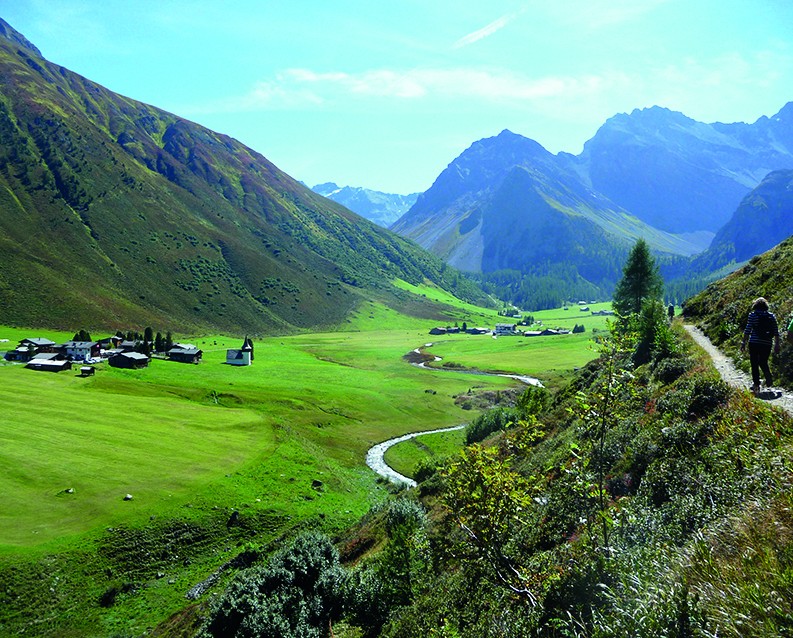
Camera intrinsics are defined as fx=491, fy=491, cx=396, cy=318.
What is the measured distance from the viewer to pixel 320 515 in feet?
190

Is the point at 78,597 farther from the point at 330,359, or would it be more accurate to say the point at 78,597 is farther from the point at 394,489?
the point at 330,359

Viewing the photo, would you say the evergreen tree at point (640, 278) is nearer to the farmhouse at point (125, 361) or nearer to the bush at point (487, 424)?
the bush at point (487, 424)

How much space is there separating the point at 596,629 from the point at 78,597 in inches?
1884

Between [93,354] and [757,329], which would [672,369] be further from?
[93,354]

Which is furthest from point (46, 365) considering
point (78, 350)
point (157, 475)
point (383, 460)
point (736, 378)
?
point (736, 378)

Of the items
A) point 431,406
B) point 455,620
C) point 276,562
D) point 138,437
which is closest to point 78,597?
point 276,562

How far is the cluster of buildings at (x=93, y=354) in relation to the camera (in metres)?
110

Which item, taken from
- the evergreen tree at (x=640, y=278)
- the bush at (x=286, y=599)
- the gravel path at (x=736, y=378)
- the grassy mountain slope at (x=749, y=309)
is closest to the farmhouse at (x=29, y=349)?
the bush at (x=286, y=599)

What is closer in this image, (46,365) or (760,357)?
(760,357)

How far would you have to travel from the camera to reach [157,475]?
58.0 meters

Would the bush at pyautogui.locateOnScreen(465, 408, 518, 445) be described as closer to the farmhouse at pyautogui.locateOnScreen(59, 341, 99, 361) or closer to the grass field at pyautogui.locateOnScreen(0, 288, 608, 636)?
the grass field at pyautogui.locateOnScreen(0, 288, 608, 636)

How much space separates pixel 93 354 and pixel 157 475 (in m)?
87.8

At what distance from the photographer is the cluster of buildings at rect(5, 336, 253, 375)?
11000 cm

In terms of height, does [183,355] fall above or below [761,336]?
below
